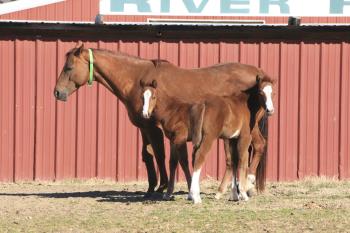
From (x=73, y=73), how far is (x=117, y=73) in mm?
686

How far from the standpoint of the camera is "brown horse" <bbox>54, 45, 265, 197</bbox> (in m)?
14.1

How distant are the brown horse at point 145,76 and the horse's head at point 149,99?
2.35ft

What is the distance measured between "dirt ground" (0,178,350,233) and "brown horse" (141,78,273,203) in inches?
24.8

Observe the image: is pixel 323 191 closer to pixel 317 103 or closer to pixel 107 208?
pixel 317 103

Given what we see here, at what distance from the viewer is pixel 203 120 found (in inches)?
504

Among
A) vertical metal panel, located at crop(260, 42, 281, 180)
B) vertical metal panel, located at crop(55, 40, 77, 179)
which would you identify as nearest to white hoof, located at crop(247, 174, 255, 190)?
vertical metal panel, located at crop(260, 42, 281, 180)

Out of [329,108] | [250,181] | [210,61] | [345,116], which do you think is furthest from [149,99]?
[345,116]

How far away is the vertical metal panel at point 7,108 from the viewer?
17703 millimetres

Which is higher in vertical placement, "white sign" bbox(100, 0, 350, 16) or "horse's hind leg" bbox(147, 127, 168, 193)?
"white sign" bbox(100, 0, 350, 16)

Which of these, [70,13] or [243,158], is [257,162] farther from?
[70,13]

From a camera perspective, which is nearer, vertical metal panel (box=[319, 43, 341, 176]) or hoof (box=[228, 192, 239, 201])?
hoof (box=[228, 192, 239, 201])

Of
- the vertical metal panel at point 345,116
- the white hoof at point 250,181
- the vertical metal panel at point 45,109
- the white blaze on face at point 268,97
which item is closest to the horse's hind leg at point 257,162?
the white hoof at point 250,181

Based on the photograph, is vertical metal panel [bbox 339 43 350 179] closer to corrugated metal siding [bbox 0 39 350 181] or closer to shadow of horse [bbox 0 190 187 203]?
corrugated metal siding [bbox 0 39 350 181]

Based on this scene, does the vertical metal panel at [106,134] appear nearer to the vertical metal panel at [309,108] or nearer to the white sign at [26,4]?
the vertical metal panel at [309,108]
